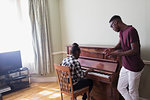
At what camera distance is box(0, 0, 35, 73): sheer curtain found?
323 centimetres

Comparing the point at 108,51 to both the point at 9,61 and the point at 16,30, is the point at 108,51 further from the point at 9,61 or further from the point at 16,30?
the point at 16,30

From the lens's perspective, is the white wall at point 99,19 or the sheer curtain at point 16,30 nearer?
the white wall at point 99,19

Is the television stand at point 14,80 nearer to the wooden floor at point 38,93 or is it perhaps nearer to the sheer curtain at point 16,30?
the wooden floor at point 38,93

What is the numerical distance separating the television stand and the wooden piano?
1705 millimetres

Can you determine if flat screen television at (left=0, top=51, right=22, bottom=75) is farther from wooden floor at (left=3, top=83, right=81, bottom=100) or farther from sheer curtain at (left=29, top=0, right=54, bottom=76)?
wooden floor at (left=3, top=83, right=81, bottom=100)

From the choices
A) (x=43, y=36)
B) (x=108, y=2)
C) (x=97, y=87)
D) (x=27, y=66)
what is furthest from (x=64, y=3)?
(x=97, y=87)

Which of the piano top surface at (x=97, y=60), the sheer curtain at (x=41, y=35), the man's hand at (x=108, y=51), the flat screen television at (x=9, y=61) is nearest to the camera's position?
the man's hand at (x=108, y=51)

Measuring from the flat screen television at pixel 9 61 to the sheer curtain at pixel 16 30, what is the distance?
9.4 inches

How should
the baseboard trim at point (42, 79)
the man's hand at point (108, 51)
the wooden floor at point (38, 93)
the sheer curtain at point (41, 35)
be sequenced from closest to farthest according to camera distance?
the man's hand at point (108, 51) < the wooden floor at point (38, 93) < the sheer curtain at point (41, 35) < the baseboard trim at point (42, 79)

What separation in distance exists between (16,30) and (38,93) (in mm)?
1716

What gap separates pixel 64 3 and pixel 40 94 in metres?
2.43

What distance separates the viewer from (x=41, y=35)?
3.46m

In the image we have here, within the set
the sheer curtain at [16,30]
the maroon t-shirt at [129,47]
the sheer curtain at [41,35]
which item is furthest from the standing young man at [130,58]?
the sheer curtain at [16,30]

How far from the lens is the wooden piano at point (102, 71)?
2044 millimetres
